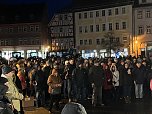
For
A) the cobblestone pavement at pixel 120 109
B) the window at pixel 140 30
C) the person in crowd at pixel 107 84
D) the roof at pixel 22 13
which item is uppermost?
the roof at pixel 22 13

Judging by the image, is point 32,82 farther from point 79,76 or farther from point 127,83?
point 127,83

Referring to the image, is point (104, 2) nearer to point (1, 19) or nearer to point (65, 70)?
point (1, 19)

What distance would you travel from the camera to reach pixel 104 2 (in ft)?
249

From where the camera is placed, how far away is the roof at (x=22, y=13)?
85.4 m

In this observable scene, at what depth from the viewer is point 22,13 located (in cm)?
8731

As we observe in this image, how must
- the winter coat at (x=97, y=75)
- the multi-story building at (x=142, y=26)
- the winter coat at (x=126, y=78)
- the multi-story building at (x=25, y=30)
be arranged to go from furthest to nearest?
the multi-story building at (x=25, y=30)
the multi-story building at (x=142, y=26)
the winter coat at (x=126, y=78)
the winter coat at (x=97, y=75)

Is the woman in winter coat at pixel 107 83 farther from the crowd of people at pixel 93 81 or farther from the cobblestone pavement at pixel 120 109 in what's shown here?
the cobblestone pavement at pixel 120 109

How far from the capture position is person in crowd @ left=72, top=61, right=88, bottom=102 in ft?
Result: 56.7

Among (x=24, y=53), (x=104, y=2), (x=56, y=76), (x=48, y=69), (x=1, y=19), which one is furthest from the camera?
(x=1, y=19)

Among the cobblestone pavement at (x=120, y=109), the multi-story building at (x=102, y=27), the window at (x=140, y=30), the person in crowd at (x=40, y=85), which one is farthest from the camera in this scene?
the multi-story building at (x=102, y=27)

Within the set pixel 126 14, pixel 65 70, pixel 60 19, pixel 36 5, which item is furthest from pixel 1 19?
pixel 65 70

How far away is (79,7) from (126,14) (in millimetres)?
12115

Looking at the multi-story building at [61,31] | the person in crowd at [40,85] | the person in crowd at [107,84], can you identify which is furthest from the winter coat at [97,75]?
the multi-story building at [61,31]

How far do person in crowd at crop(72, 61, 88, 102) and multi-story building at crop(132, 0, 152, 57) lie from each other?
4827 centimetres
